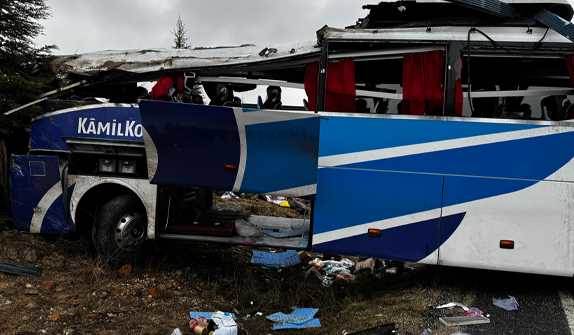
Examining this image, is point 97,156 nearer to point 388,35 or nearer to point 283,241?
point 283,241

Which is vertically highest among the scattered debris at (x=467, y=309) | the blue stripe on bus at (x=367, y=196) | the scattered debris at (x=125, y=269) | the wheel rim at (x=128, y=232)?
the blue stripe on bus at (x=367, y=196)

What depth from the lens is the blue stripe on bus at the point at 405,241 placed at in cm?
577

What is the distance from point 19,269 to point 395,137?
4719 millimetres

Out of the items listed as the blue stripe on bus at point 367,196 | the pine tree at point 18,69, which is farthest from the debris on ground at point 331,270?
the pine tree at point 18,69

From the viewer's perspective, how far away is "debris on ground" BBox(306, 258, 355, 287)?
7293 mm

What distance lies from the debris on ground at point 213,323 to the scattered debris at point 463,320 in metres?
1.94

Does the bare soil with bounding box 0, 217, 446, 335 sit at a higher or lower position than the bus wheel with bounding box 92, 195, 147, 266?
lower

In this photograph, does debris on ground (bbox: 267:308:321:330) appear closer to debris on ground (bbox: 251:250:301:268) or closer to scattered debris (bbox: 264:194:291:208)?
debris on ground (bbox: 251:250:301:268)

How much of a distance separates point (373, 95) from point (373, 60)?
15.3 inches

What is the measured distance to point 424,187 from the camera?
18.8ft

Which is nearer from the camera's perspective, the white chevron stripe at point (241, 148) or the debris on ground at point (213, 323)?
the debris on ground at point (213, 323)

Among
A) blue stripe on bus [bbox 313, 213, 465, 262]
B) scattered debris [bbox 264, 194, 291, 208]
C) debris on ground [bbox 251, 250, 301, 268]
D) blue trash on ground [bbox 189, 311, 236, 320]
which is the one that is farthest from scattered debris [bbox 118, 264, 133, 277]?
scattered debris [bbox 264, 194, 291, 208]

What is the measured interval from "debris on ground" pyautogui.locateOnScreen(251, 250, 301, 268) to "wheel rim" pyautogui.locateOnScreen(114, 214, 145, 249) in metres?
1.87

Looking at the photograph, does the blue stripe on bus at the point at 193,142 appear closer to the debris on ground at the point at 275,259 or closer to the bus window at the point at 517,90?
the debris on ground at the point at 275,259
